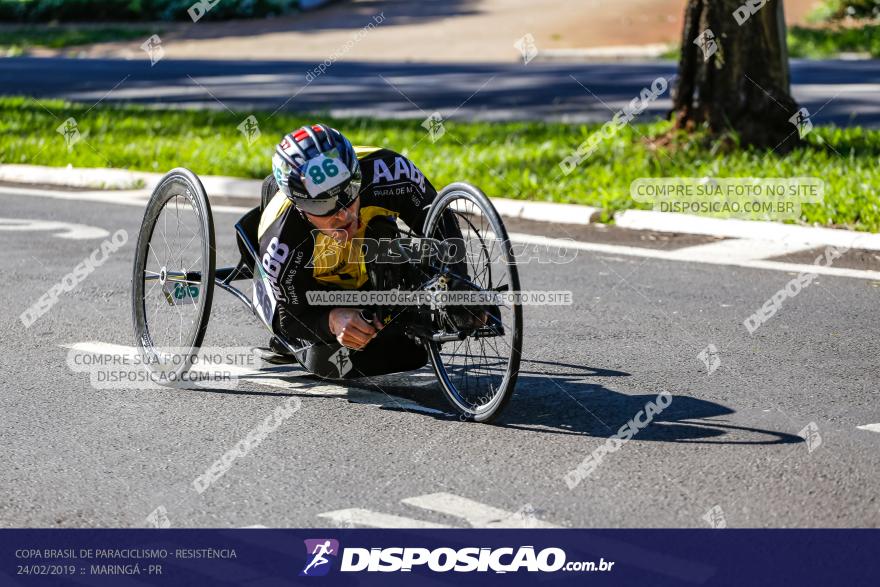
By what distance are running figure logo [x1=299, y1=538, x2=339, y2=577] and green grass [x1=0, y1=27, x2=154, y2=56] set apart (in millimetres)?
27049

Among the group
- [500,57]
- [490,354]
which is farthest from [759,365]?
[500,57]

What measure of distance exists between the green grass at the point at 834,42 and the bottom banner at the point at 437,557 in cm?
2037

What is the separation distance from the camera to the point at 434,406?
5848 millimetres

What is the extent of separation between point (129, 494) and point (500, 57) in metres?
22.8

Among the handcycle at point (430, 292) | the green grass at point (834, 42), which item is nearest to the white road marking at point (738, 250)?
the handcycle at point (430, 292)

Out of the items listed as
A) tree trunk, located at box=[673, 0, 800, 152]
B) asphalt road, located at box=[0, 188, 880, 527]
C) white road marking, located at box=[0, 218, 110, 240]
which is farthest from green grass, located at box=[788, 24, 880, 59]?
asphalt road, located at box=[0, 188, 880, 527]

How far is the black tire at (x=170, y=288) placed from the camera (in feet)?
19.6

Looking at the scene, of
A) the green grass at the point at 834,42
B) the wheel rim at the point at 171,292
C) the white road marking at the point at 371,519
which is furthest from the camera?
the green grass at the point at 834,42

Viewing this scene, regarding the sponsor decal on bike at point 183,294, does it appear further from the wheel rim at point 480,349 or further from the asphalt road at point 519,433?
the wheel rim at point 480,349

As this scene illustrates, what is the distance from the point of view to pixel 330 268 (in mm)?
5770

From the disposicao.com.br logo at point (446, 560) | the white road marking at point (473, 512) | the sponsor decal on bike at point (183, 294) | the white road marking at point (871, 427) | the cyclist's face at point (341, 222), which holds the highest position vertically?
the cyclist's face at point (341, 222)

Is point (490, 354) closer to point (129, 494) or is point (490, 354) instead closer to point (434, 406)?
point (434, 406)

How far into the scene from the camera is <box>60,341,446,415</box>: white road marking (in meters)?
5.88

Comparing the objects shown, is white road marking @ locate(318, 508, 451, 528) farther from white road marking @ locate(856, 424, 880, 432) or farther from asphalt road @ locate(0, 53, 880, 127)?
asphalt road @ locate(0, 53, 880, 127)
